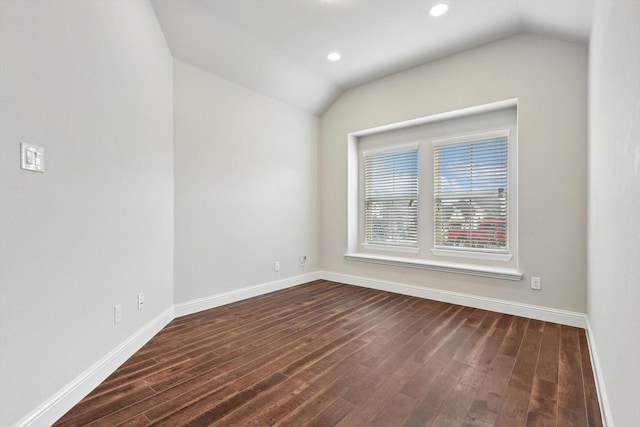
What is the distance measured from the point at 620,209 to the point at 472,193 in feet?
8.22

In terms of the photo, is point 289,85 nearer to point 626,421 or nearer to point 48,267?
point 48,267

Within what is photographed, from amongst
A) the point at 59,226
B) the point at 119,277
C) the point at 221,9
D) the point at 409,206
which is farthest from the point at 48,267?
the point at 409,206

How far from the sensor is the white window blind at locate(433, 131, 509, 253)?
3557mm

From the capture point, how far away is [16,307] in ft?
4.37

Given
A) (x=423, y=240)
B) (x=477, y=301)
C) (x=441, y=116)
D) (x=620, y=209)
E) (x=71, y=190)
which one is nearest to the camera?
(x=620, y=209)

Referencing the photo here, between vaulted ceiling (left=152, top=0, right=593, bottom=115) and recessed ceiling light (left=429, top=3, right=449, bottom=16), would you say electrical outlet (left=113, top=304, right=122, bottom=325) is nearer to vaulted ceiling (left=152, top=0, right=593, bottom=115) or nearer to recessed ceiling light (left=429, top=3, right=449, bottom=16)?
vaulted ceiling (left=152, top=0, right=593, bottom=115)

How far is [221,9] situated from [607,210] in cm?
342

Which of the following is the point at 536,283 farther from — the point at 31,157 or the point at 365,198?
the point at 31,157

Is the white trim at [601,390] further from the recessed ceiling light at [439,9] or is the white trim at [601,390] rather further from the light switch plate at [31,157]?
the recessed ceiling light at [439,9]

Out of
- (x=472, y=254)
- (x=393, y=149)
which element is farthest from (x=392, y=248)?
(x=393, y=149)

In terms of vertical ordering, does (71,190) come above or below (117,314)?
above

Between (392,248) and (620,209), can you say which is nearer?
(620,209)

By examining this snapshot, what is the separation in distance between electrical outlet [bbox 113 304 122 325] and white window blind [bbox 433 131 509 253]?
3598mm

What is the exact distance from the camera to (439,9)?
284 cm
